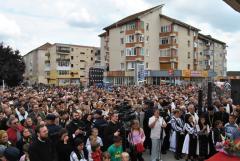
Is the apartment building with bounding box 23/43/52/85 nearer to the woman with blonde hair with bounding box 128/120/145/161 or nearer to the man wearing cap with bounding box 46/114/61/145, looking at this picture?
the woman with blonde hair with bounding box 128/120/145/161

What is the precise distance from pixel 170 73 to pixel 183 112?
52.4 m

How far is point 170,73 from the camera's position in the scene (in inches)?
2509

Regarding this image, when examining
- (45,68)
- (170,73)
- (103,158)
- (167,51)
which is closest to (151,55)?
(167,51)

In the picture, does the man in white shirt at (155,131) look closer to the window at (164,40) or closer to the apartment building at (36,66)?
the window at (164,40)

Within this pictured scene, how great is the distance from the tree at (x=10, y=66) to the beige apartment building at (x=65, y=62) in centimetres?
3405

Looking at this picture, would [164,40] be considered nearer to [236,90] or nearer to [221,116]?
[236,90]

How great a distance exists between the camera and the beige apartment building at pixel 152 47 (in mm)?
68312

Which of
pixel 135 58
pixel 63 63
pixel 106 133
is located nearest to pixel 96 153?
pixel 106 133

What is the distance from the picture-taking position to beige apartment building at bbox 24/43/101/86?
100188 mm

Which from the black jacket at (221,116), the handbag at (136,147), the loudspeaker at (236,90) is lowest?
the handbag at (136,147)

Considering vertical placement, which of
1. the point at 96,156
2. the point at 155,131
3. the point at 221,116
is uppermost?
the point at 221,116

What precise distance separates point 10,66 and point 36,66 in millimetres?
50630

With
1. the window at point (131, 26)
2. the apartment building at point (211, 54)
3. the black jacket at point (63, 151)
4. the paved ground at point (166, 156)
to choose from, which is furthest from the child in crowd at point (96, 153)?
the apartment building at point (211, 54)

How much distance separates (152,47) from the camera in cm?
7281
